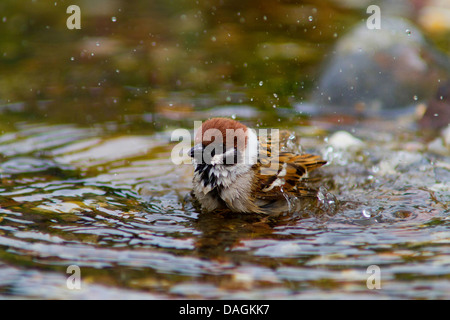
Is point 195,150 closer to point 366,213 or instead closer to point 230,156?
point 230,156

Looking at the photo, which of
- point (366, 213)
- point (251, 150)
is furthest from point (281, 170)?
point (366, 213)

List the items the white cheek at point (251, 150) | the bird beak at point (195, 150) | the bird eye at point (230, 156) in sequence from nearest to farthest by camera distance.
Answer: the bird beak at point (195, 150), the bird eye at point (230, 156), the white cheek at point (251, 150)

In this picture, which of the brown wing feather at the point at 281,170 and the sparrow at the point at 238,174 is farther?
the brown wing feather at the point at 281,170

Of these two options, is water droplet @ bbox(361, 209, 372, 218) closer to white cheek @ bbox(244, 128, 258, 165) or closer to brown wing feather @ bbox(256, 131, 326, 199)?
brown wing feather @ bbox(256, 131, 326, 199)

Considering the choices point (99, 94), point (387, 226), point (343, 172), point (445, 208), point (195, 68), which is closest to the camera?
point (387, 226)

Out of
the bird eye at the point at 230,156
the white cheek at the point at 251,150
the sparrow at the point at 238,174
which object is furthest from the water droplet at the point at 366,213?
the bird eye at the point at 230,156

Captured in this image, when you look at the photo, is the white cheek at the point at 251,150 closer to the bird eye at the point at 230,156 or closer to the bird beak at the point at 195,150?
the bird eye at the point at 230,156
